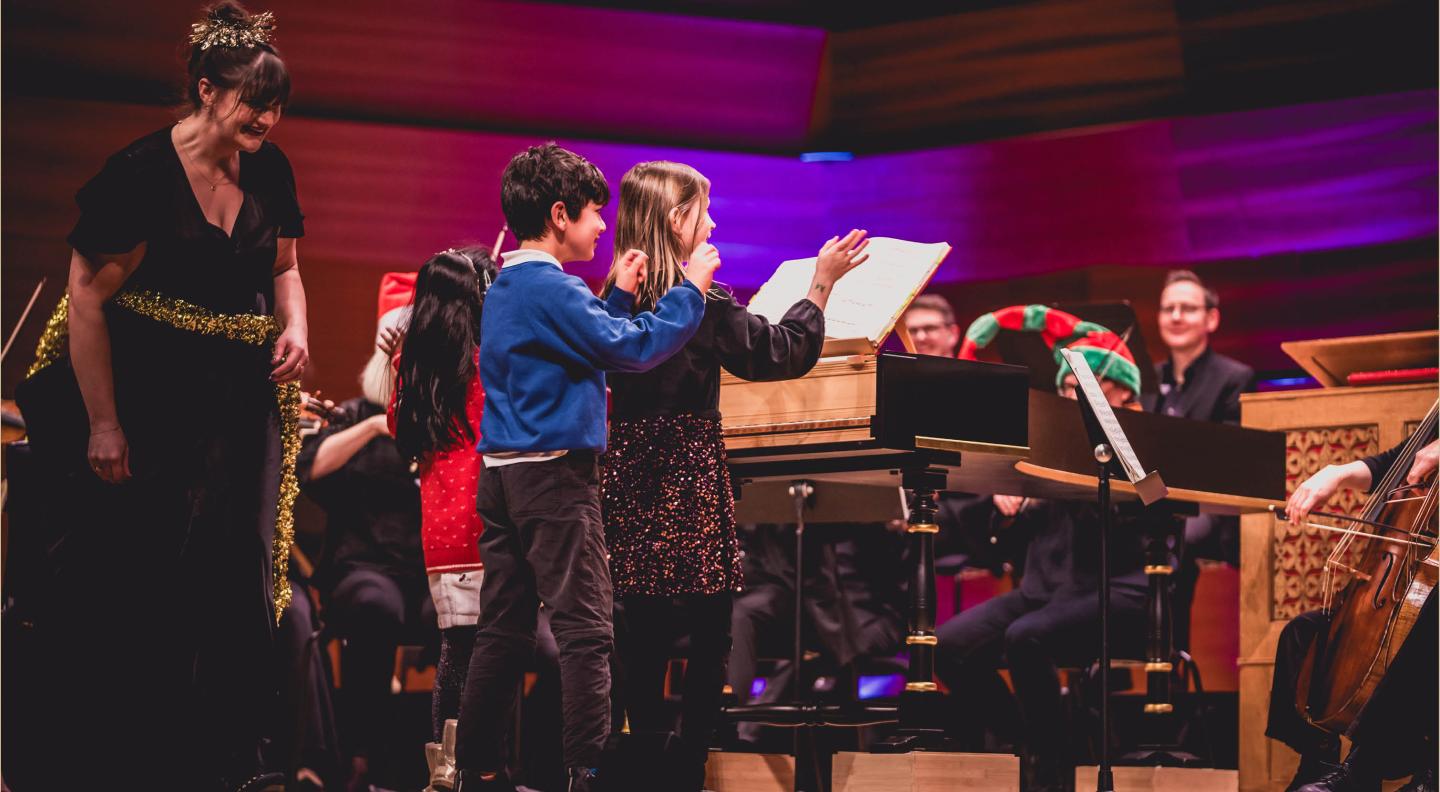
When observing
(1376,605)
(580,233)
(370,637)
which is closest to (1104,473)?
Answer: (1376,605)

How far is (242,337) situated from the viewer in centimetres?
279

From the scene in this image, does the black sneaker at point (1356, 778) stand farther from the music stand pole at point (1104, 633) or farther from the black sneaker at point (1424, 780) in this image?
the music stand pole at point (1104, 633)

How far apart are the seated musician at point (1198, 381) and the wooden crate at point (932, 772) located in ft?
6.34

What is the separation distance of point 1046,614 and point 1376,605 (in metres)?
1.42

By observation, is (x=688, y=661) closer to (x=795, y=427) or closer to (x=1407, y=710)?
(x=795, y=427)

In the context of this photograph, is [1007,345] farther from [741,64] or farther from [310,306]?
[310,306]

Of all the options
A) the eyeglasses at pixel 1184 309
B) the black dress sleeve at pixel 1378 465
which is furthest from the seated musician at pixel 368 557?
the eyeglasses at pixel 1184 309

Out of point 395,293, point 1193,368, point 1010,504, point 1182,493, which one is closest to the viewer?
point 1182,493

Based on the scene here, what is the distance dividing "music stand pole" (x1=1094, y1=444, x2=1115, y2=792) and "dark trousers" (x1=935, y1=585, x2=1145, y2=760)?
1.13 m

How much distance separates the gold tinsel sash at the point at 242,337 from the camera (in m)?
2.72

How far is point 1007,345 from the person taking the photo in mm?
5766

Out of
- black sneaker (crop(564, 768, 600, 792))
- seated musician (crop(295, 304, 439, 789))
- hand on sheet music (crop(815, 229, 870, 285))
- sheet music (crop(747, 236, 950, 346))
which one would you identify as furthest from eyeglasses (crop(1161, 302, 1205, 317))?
black sneaker (crop(564, 768, 600, 792))

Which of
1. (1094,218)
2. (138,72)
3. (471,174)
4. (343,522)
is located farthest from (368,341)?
(1094,218)

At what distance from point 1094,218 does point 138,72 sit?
15.0 feet
